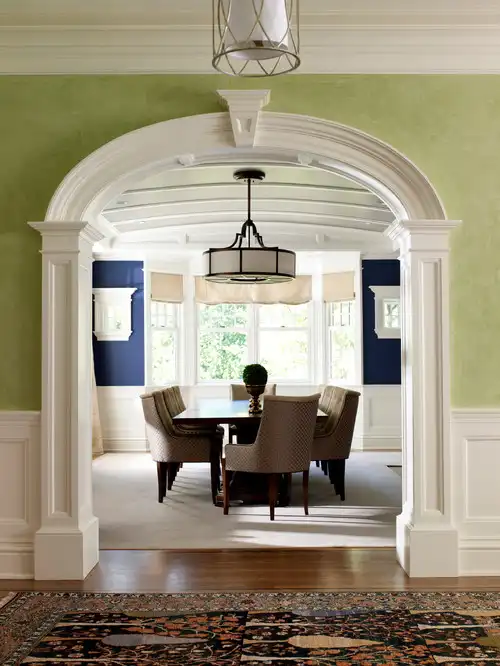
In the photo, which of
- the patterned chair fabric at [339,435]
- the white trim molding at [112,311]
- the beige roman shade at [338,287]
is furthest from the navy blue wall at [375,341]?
the patterned chair fabric at [339,435]

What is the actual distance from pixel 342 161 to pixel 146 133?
46.5 inches

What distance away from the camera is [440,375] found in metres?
4.43

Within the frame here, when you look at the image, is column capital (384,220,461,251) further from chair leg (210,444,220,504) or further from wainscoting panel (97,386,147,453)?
wainscoting panel (97,386,147,453)

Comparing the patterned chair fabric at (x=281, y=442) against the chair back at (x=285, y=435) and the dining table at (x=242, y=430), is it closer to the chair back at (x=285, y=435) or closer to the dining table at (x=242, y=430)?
the chair back at (x=285, y=435)

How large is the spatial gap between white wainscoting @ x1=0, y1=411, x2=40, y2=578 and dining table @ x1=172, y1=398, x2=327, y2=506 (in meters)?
1.77

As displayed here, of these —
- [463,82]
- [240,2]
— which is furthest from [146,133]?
[240,2]

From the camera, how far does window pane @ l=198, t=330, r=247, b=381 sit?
10.3 metres

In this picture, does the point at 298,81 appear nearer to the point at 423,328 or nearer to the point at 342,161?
the point at 342,161

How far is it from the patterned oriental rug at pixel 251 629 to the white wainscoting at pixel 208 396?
5904 millimetres

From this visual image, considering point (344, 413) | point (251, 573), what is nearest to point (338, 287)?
point (344, 413)

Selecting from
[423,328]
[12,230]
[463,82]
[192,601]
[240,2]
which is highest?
[463,82]

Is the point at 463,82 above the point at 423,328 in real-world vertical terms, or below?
above

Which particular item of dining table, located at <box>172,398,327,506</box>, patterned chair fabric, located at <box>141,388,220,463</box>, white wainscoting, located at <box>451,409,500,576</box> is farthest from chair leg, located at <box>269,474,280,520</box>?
white wainscoting, located at <box>451,409,500,576</box>

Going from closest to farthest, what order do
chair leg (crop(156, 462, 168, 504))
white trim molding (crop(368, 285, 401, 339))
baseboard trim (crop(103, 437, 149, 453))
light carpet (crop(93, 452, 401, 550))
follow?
light carpet (crop(93, 452, 401, 550)), chair leg (crop(156, 462, 168, 504)), baseboard trim (crop(103, 437, 149, 453)), white trim molding (crop(368, 285, 401, 339))
